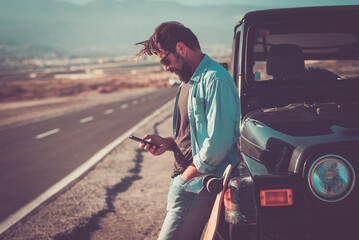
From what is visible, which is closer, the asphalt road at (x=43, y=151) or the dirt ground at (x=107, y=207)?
the dirt ground at (x=107, y=207)

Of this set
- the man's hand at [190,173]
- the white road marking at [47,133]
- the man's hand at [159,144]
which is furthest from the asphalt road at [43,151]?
the man's hand at [190,173]

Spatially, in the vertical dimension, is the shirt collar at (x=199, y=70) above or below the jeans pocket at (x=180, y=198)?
above

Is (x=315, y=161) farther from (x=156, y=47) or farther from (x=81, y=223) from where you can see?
(x=81, y=223)

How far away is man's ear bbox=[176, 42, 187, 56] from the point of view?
1991mm

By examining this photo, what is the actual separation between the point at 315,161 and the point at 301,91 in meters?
1.28

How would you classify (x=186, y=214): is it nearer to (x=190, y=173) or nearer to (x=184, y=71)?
(x=190, y=173)

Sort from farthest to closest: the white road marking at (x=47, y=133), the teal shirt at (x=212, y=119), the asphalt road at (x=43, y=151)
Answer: the white road marking at (x=47, y=133) < the asphalt road at (x=43, y=151) < the teal shirt at (x=212, y=119)

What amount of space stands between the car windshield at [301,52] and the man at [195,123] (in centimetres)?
135

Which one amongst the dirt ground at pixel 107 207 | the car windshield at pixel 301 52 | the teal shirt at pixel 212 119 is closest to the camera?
the teal shirt at pixel 212 119

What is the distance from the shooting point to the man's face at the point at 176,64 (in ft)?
6.68

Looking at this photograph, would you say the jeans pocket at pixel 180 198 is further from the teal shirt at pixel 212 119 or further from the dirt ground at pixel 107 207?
the dirt ground at pixel 107 207

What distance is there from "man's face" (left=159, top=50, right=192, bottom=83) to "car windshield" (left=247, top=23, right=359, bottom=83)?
131 centimetres

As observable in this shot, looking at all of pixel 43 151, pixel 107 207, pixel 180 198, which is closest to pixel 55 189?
pixel 107 207

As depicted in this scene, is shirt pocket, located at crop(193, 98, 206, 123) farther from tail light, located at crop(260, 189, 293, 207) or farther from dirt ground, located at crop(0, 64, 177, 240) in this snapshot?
dirt ground, located at crop(0, 64, 177, 240)
